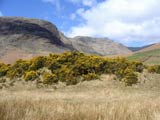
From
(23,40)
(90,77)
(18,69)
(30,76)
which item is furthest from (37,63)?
(23,40)

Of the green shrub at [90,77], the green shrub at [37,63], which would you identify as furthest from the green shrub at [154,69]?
the green shrub at [37,63]

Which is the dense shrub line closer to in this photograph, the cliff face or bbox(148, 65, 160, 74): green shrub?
bbox(148, 65, 160, 74): green shrub

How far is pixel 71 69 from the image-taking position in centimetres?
2856

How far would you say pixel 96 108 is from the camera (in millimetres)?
8336

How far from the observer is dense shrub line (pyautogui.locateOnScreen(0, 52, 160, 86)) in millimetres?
27125

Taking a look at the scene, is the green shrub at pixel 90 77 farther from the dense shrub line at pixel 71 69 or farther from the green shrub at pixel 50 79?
the green shrub at pixel 50 79

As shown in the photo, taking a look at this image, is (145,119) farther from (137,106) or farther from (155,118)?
(137,106)

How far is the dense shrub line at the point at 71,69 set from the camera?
89.0ft

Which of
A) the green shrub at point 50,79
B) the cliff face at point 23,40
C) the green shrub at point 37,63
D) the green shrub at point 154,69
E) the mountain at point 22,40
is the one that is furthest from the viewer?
the cliff face at point 23,40

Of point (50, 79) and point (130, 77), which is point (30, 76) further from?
point (130, 77)

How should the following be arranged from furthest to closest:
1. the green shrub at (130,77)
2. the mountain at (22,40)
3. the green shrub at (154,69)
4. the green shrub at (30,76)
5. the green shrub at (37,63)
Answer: the mountain at (22,40) < the green shrub at (37,63) < the green shrub at (154,69) < the green shrub at (30,76) < the green shrub at (130,77)

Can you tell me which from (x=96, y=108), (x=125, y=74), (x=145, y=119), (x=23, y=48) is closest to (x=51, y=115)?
(x=96, y=108)

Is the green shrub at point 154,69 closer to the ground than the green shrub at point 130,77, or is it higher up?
higher up

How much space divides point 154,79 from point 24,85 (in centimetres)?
986
